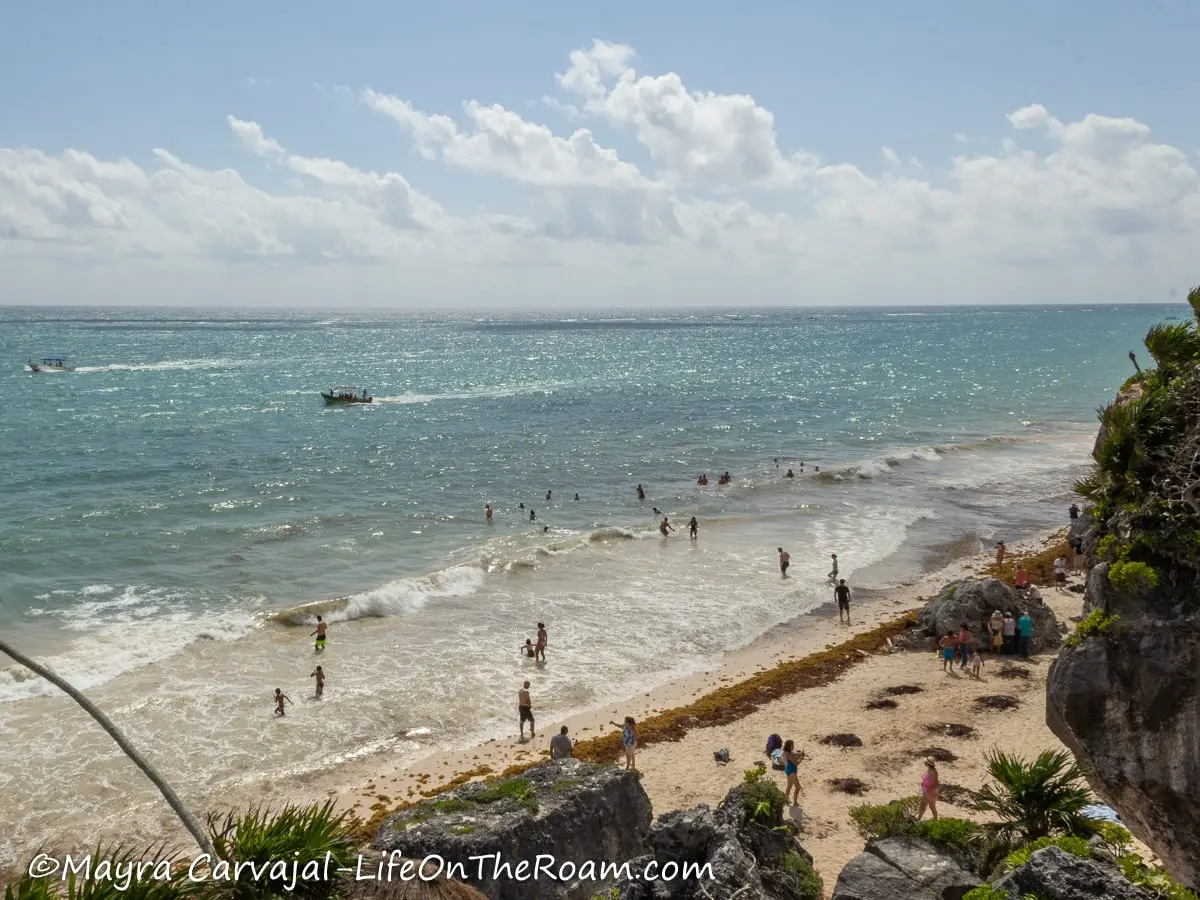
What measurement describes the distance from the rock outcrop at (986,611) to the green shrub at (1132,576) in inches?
592

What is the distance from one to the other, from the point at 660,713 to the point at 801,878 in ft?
32.6

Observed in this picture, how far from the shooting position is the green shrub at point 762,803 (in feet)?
37.2

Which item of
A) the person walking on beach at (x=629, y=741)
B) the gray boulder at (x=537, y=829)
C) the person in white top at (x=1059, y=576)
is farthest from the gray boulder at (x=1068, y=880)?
the person in white top at (x=1059, y=576)

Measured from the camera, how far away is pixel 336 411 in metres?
73.4

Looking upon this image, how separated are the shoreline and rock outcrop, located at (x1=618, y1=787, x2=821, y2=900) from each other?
4835 millimetres

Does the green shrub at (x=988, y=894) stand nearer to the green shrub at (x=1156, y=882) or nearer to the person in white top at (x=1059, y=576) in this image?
the green shrub at (x=1156, y=882)

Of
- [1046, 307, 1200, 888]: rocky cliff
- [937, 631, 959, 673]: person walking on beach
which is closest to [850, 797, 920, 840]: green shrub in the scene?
[1046, 307, 1200, 888]: rocky cliff

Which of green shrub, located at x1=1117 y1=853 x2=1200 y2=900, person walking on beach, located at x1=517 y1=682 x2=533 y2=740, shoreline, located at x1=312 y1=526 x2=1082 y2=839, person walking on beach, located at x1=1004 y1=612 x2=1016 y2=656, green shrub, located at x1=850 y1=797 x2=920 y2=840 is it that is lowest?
shoreline, located at x1=312 y1=526 x2=1082 y2=839

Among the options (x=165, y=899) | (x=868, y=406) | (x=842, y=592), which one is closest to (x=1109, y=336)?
(x=868, y=406)

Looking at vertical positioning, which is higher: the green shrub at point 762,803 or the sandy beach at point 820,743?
the green shrub at point 762,803

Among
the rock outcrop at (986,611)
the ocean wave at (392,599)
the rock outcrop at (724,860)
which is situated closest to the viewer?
the rock outcrop at (724,860)

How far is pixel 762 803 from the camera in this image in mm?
11336

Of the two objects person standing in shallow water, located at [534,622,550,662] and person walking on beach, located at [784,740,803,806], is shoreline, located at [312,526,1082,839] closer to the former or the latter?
person walking on beach, located at [784,740,803,806]

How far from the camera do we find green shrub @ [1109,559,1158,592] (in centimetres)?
929
